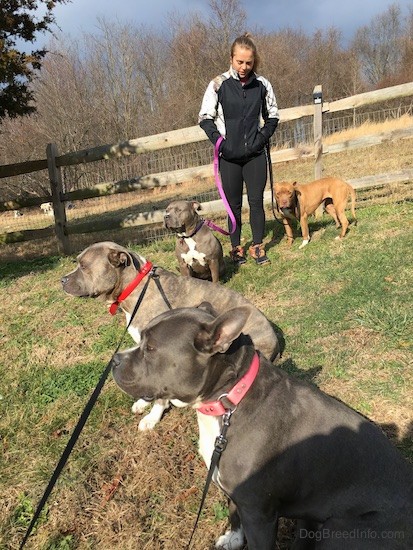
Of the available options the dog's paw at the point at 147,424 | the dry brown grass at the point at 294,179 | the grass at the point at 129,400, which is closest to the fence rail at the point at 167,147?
the dry brown grass at the point at 294,179

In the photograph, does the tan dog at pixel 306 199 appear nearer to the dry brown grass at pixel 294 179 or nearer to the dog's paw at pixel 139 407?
the dry brown grass at pixel 294 179

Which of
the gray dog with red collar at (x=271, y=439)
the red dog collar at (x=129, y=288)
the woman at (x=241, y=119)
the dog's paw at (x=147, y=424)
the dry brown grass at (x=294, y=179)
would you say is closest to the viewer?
the gray dog with red collar at (x=271, y=439)

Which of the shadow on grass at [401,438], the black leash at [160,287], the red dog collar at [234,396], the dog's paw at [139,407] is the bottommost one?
the shadow on grass at [401,438]

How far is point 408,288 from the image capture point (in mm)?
5078

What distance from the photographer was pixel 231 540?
102 inches

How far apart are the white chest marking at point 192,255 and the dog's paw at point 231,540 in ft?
13.3

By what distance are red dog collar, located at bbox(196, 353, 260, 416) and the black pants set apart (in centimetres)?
469

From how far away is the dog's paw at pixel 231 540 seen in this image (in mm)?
2562

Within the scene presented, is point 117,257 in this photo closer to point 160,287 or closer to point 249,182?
point 160,287

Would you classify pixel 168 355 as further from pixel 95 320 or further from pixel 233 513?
pixel 95 320

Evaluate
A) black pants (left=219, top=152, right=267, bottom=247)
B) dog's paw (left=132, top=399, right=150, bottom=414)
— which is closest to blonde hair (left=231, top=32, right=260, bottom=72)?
black pants (left=219, top=152, right=267, bottom=247)

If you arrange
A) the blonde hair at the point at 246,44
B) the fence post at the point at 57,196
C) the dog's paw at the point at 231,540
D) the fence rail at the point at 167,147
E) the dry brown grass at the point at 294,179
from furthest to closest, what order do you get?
the dry brown grass at the point at 294,179 → the fence post at the point at 57,196 → the fence rail at the point at 167,147 → the blonde hair at the point at 246,44 → the dog's paw at the point at 231,540

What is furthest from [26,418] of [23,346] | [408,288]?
[408,288]

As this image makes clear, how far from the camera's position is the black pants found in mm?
6547
